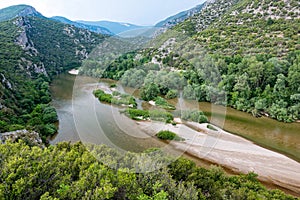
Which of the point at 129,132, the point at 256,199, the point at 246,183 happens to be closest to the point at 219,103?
the point at 129,132

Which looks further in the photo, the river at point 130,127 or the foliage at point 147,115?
the foliage at point 147,115

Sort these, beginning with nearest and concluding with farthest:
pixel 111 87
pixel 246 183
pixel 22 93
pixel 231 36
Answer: pixel 246 183 < pixel 22 93 < pixel 111 87 < pixel 231 36

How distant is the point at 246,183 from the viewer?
13398 mm

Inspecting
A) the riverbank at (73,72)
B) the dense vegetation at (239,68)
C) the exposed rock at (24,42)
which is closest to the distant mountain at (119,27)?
the dense vegetation at (239,68)

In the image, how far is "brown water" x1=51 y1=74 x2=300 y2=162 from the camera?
21453 mm

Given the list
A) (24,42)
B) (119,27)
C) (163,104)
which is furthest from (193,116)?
(24,42)

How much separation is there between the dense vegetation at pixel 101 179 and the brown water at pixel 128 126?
7188 mm

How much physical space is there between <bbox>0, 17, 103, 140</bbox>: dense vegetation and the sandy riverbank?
40.7 ft

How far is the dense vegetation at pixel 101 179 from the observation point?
873 centimetres

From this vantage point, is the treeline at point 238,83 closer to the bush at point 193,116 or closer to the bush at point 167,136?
the bush at point 193,116

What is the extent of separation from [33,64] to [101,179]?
4768 centimetres

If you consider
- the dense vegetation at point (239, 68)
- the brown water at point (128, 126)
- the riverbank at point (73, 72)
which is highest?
the dense vegetation at point (239, 68)

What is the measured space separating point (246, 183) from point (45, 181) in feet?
33.2

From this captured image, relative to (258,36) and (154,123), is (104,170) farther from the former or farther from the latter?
(258,36)
